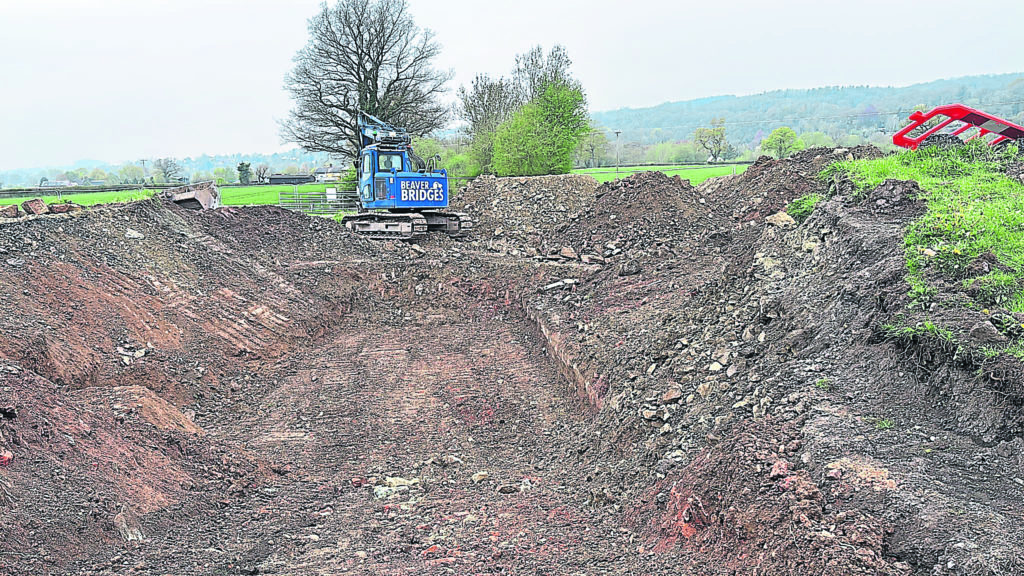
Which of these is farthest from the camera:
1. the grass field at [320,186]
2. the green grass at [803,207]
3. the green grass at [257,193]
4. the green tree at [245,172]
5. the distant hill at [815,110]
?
the distant hill at [815,110]

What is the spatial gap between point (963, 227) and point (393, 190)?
1440 cm

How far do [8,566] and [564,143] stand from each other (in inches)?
1076

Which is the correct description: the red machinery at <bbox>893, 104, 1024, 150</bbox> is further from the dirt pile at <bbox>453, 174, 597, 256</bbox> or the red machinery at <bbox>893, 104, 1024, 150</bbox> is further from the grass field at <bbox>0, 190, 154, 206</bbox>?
the grass field at <bbox>0, 190, 154, 206</bbox>

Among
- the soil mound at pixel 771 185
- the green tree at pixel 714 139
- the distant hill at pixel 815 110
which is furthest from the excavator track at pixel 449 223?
the green tree at pixel 714 139

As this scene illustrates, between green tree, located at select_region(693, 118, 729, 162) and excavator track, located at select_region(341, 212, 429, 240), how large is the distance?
127 ft

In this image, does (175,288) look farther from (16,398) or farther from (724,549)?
(724,549)

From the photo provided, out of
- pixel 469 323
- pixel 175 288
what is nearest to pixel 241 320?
pixel 175 288

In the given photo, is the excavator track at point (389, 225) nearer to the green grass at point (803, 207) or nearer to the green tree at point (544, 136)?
the green grass at point (803, 207)

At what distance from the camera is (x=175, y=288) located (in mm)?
11492

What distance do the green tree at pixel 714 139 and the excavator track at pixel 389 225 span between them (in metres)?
38.7

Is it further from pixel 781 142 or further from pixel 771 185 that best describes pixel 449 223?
pixel 781 142

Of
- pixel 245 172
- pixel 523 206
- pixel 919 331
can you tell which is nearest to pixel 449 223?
pixel 523 206

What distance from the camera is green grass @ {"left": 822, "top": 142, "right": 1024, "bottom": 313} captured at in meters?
5.32

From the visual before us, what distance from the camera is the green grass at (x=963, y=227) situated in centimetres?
532
